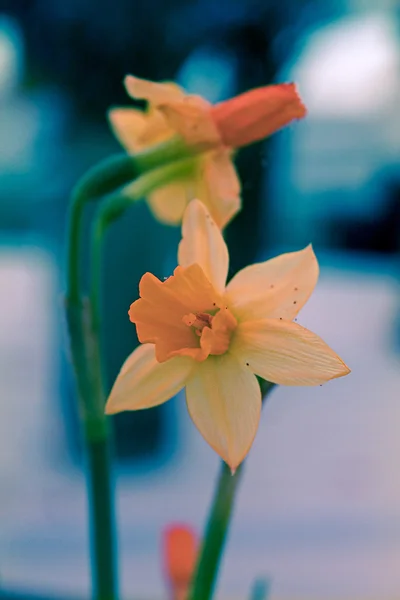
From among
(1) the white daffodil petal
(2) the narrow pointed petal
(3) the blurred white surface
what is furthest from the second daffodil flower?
(3) the blurred white surface

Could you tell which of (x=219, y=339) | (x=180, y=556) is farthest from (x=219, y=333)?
(x=180, y=556)

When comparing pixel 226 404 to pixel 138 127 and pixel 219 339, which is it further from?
pixel 138 127

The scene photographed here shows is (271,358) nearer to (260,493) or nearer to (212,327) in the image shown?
(212,327)

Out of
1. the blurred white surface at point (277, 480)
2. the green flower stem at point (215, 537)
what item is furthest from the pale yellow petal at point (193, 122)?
the blurred white surface at point (277, 480)

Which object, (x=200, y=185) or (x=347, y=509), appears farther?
(x=347, y=509)

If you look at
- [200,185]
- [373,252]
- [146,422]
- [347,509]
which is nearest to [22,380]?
[146,422]

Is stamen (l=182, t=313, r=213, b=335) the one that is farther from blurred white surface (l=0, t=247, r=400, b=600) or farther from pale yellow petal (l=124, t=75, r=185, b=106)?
blurred white surface (l=0, t=247, r=400, b=600)
